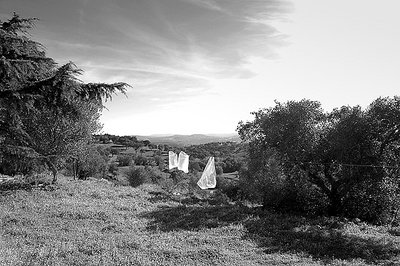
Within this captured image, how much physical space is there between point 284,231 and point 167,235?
21.7 feet

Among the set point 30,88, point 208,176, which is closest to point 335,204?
point 208,176

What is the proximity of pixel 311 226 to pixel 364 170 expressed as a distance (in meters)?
5.66

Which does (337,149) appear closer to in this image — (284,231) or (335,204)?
(335,204)

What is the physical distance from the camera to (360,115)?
21.5 m

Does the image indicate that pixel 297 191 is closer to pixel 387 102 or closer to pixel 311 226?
pixel 311 226

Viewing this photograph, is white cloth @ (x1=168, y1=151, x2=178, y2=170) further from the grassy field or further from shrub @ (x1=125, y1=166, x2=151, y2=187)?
the grassy field

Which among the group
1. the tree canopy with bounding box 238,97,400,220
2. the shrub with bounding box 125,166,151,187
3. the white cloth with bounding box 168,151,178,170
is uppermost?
the tree canopy with bounding box 238,97,400,220

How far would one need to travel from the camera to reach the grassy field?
11.7 m

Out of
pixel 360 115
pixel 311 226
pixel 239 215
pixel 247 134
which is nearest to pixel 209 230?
pixel 239 215

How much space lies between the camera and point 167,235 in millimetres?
15805

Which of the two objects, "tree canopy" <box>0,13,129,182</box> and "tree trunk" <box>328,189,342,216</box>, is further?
"tree trunk" <box>328,189,342,216</box>

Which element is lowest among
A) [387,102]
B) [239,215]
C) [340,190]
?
[239,215]

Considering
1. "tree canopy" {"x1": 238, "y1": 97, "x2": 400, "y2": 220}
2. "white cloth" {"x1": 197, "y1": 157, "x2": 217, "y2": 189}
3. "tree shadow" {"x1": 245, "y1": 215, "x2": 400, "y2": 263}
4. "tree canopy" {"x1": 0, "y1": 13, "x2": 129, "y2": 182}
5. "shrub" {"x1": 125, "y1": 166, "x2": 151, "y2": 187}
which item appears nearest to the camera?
"tree canopy" {"x1": 0, "y1": 13, "x2": 129, "y2": 182}

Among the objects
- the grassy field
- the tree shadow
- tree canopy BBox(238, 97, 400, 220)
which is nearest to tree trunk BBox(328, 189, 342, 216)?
tree canopy BBox(238, 97, 400, 220)
